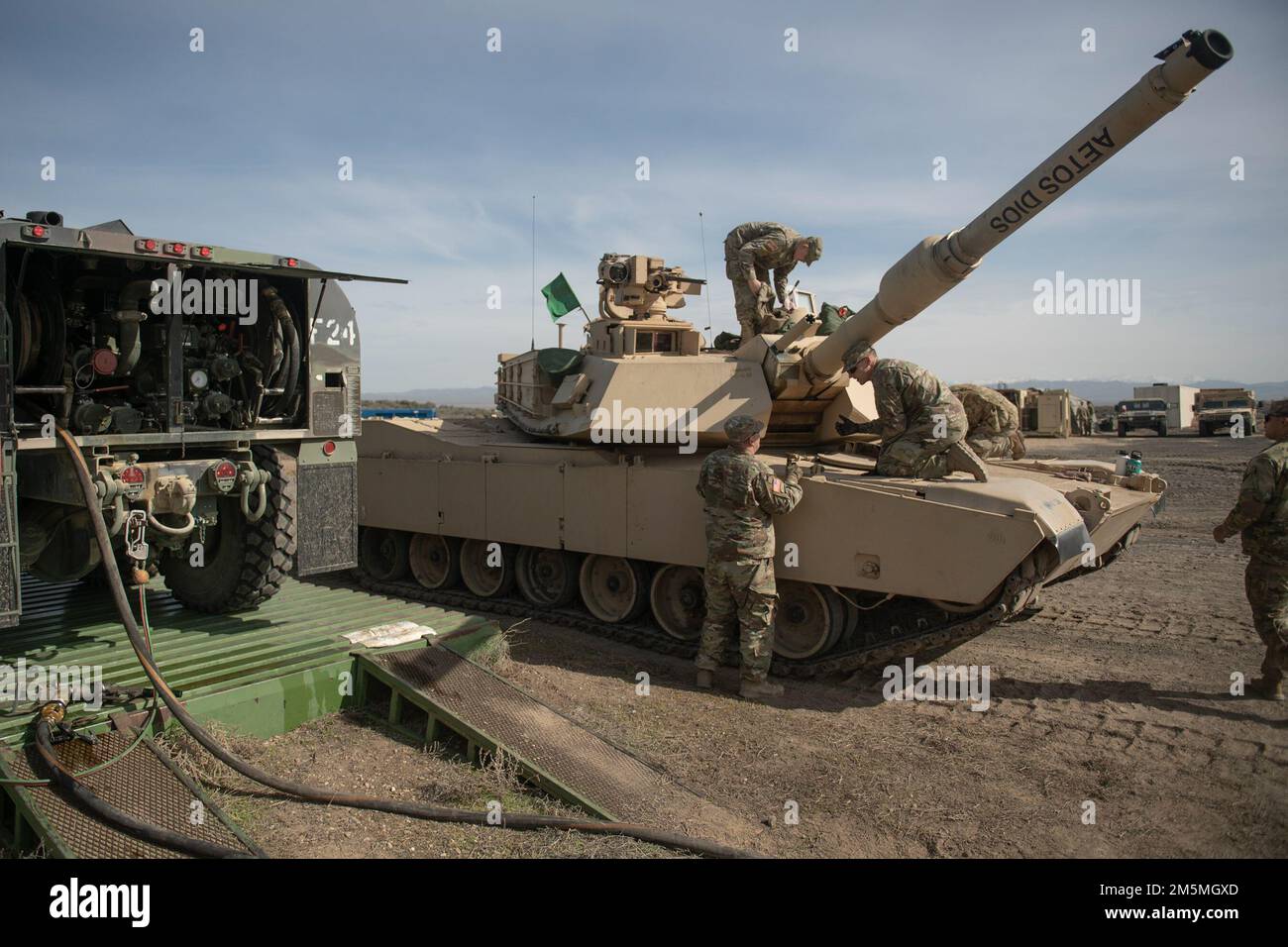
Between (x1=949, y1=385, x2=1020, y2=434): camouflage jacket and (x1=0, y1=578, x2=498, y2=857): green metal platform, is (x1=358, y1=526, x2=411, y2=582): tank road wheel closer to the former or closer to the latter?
(x1=0, y1=578, x2=498, y2=857): green metal platform

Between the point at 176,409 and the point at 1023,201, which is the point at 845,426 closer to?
the point at 1023,201

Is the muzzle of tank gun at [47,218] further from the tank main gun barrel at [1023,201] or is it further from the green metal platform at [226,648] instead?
the tank main gun barrel at [1023,201]

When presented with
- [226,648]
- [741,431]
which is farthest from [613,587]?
[226,648]

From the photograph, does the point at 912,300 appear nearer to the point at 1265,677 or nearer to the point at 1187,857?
the point at 1265,677

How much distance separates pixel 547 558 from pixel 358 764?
5.16 m

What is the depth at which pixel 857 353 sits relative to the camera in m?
8.64

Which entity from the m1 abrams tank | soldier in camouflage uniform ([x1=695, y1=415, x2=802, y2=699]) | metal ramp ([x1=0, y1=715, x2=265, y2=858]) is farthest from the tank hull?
metal ramp ([x1=0, y1=715, x2=265, y2=858])

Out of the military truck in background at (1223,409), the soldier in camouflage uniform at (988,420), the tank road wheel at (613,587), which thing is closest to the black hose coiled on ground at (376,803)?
the tank road wheel at (613,587)

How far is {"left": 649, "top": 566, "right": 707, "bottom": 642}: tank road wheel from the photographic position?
9.45 meters

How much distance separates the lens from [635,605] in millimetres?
9859

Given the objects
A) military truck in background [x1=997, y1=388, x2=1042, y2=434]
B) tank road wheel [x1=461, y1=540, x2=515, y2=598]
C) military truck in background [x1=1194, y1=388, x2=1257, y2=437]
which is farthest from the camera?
military truck in background [x1=1194, y1=388, x2=1257, y2=437]

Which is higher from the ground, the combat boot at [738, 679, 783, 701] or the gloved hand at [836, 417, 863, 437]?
the gloved hand at [836, 417, 863, 437]

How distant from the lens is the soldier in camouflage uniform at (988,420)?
9.98 m

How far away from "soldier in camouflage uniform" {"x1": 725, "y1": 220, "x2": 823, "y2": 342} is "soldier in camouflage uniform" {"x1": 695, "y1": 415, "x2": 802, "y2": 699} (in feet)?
8.94
